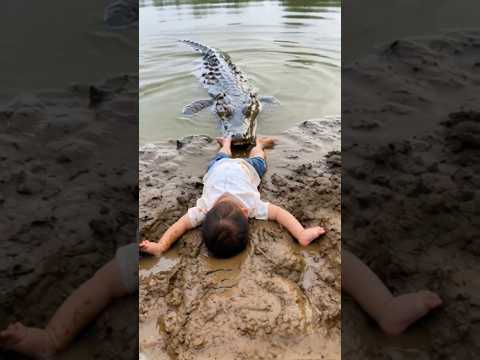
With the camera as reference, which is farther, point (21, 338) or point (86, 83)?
point (86, 83)

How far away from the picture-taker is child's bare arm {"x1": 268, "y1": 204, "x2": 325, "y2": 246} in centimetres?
187

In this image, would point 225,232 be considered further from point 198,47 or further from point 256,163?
point 198,47

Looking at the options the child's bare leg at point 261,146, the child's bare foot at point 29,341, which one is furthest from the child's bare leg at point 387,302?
the child's bare leg at point 261,146

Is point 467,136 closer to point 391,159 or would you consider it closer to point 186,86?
point 391,159

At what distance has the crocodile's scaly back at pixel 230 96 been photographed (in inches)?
108

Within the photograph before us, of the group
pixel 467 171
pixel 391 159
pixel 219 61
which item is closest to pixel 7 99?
pixel 219 61

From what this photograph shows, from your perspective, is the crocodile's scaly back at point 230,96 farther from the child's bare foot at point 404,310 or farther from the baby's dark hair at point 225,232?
the child's bare foot at point 404,310

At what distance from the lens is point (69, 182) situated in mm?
2029

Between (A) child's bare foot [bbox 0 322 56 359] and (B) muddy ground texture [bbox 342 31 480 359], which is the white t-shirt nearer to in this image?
(B) muddy ground texture [bbox 342 31 480 359]

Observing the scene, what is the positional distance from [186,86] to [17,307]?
101 inches

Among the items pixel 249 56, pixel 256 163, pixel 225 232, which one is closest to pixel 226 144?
pixel 256 163

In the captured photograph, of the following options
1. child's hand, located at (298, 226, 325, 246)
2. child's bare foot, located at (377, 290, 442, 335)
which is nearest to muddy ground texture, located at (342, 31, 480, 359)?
child's bare foot, located at (377, 290, 442, 335)

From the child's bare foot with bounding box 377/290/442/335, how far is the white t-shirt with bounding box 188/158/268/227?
759mm

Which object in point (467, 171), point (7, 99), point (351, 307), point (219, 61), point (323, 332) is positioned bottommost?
point (323, 332)
